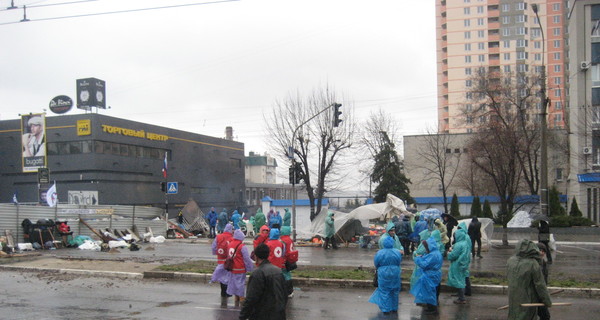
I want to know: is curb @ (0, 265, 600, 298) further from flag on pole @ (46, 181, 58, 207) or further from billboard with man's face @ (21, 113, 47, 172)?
billboard with man's face @ (21, 113, 47, 172)

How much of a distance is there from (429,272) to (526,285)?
3.34m

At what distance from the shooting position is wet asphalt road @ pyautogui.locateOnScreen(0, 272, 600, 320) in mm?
10000

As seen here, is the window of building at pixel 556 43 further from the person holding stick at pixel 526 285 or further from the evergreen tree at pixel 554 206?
the person holding stick at pixel 526 285

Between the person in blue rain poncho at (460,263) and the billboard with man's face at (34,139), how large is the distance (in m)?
32.4

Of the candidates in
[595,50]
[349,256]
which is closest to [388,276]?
[349,256]

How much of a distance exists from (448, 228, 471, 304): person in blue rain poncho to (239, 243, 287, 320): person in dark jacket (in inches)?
251

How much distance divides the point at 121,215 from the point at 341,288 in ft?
64.2

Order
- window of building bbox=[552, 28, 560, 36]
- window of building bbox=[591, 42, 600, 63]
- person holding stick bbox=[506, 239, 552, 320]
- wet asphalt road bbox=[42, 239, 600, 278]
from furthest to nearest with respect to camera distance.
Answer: window of building bbox=[552, 28, 560, 36] → window of building bbox=[591, 42, 600, 63] → wet asphalt road bbox=[42, 239, 600, 278] → person holding stick bbox=[506, 239, 552, 320]

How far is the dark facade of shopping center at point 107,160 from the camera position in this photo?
48562mm

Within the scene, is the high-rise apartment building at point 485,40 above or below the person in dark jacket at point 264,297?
above

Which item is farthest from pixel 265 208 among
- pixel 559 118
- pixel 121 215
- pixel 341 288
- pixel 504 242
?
pixel 559 118

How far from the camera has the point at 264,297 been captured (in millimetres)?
5438

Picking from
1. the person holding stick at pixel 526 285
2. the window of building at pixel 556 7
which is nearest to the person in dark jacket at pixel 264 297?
the person holding stick at pixel 526 285

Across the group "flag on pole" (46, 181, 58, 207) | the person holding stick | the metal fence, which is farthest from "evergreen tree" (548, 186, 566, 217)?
the person holding stick
